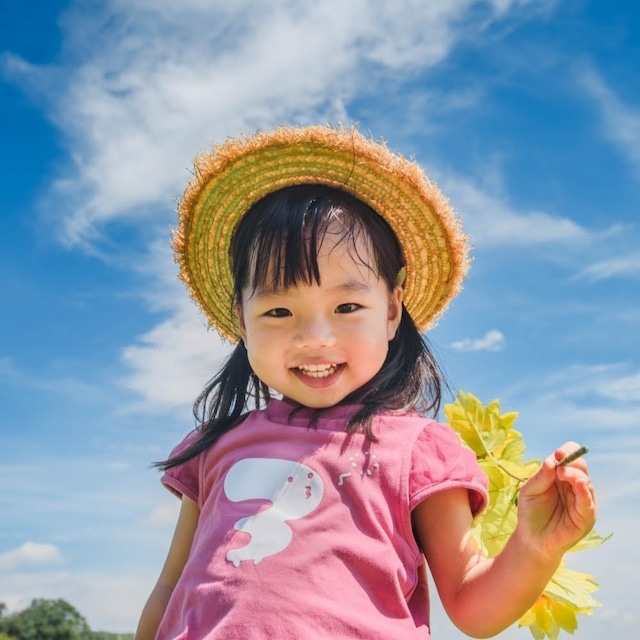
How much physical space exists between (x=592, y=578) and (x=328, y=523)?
772 mm

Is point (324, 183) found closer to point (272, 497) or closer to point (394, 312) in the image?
point (394, 312)

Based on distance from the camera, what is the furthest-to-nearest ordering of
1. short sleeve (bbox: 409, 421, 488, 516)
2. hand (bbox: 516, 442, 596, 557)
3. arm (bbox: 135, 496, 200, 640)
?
arm (bbox: 135, 496, 200, 640) → short sleeve (bbox: 409, 421, 488, 516) → hand (bbox: 516, 442, 596, 557)

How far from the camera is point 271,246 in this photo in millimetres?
2088

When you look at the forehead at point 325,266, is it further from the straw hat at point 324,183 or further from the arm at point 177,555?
the arm at point 177,555

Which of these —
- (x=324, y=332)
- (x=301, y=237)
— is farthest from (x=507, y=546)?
(x=301, y=237)

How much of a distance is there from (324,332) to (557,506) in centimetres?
63

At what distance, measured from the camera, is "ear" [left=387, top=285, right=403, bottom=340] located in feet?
7.29

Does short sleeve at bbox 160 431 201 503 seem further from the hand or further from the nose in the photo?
the hand

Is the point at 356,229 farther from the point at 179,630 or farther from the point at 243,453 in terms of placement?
the point at 179,630

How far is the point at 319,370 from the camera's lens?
2.03 metres

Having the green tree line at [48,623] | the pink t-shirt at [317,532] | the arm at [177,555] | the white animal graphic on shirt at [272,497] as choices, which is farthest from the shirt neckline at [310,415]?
the green tree line at [48,623]

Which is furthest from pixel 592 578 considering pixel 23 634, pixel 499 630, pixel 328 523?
pixel 23 634

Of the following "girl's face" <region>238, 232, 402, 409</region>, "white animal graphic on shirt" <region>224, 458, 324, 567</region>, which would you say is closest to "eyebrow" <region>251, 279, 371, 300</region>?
"girl's face" <region>238, 232, 402, 409</region>

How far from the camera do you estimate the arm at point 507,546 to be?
1624 mm
